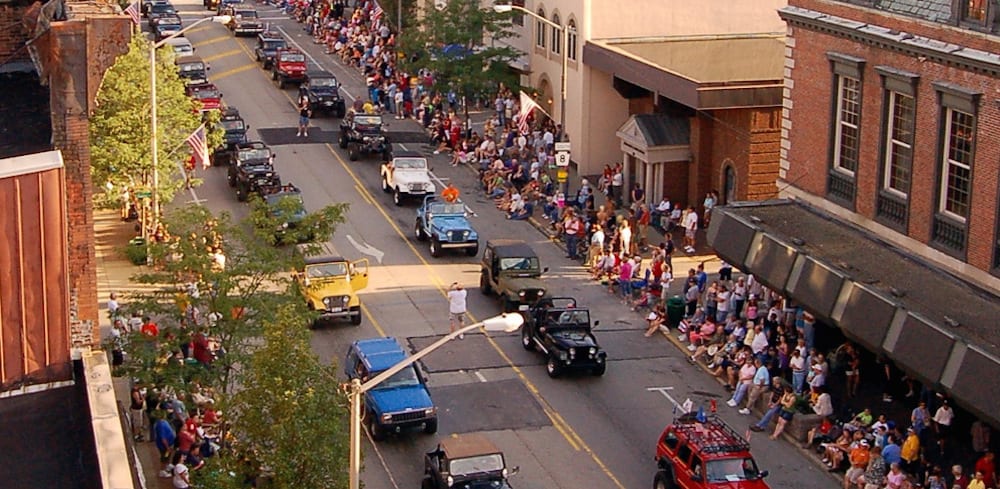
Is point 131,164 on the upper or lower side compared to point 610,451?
upper

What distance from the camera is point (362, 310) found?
45344 mm

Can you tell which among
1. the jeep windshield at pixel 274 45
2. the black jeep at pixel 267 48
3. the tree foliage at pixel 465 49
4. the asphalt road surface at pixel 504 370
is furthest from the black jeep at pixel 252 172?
the jeep windshield at pixel 274 45

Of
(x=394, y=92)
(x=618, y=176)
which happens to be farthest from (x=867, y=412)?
(x=394, y=92)

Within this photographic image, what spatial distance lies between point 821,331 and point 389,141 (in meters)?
29.2

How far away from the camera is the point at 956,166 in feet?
114

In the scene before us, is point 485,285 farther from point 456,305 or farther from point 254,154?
point 254,154

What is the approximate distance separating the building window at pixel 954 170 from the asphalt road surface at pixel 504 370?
5.79m

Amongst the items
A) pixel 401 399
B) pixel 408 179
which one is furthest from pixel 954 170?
pixel 408 179

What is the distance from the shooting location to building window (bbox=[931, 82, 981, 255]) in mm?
34062

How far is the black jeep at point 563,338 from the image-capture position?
128 ft

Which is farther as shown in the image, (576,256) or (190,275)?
(576,256)

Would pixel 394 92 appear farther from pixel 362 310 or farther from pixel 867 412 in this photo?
pixel 867 412

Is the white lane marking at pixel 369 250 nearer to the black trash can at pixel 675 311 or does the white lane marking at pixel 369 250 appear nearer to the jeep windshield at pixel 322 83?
the black trash can at pixel 675 311

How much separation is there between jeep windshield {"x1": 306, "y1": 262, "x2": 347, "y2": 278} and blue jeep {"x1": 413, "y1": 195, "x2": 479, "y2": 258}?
649 cm
